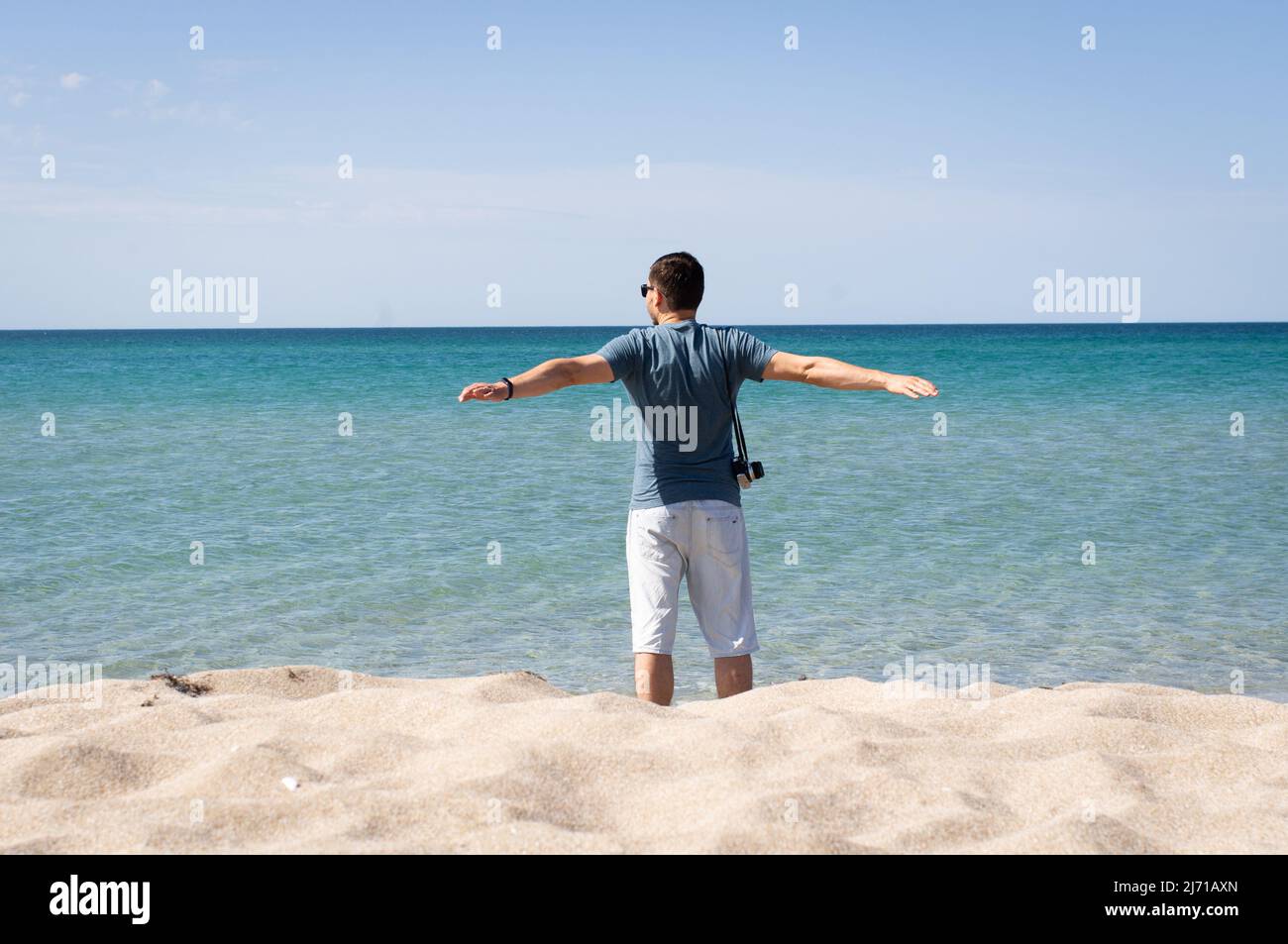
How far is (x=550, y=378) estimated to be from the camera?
431 cm

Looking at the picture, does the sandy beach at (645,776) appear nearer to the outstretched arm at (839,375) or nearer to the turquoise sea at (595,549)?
the outstretched arm at (839,375)

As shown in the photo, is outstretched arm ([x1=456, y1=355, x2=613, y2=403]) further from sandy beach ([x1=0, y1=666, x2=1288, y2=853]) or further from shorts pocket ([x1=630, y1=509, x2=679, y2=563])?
sandy beach ([x1=0, y1=666, x2=1288, y2=853])

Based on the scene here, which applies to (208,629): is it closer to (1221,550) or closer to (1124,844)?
(1124,844)

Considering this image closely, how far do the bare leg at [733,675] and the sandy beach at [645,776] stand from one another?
181mm

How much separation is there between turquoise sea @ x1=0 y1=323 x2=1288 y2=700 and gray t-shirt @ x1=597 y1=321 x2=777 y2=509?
96.9 inches

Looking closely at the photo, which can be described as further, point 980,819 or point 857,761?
point 857,761

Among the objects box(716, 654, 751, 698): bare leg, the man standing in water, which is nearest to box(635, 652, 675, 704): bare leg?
the man standing in water

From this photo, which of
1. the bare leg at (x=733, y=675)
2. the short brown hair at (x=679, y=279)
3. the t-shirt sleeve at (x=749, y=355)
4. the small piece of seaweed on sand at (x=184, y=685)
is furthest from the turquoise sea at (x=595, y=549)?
the short brown hair at (x=679, y=279)

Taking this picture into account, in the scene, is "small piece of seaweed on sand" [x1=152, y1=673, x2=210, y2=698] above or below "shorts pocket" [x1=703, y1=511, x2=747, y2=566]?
below

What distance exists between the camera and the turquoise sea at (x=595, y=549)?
7508 mm

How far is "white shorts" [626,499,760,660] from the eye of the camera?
15.8 ft

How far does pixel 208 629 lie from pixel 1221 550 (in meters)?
8.99

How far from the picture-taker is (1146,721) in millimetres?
4668
